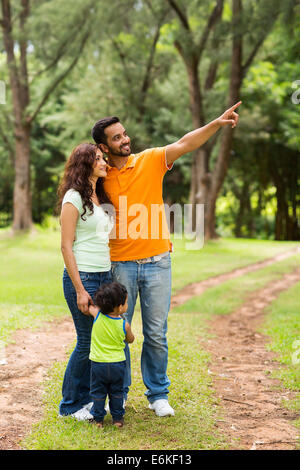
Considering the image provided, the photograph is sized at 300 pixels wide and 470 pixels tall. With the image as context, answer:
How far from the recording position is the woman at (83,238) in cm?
366

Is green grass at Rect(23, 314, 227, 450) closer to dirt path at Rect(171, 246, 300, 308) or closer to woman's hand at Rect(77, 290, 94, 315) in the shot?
woman's hand at Rect(77, 290, 94, 315)

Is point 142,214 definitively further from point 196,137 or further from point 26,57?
point 26,57

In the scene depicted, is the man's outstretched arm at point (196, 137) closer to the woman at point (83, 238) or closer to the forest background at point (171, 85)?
the woman at point (83, 238)

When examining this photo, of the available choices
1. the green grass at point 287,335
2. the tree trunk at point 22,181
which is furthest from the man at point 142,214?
the tree trunk at point 22,181

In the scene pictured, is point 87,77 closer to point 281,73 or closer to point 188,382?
point 281,73

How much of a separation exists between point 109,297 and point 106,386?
65cm

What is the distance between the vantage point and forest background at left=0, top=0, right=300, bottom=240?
17.7 metres

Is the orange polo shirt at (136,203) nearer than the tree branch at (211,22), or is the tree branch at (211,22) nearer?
the orange polo shirt at (136,203)

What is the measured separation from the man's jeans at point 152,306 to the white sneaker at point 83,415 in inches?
13.8

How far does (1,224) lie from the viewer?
35.5 meters

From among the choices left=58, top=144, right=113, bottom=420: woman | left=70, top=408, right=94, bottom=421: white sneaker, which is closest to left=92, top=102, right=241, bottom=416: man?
left=58, top=144, right=113, bottom=420: woman

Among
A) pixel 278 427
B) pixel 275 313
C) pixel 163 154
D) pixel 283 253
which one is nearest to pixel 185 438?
pixel 278 427

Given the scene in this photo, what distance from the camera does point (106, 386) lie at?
3.72 metres

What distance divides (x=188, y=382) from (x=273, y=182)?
26.9 meters
